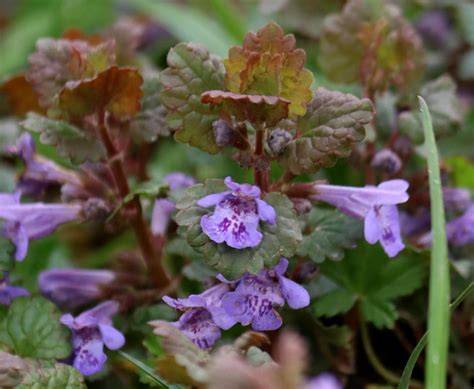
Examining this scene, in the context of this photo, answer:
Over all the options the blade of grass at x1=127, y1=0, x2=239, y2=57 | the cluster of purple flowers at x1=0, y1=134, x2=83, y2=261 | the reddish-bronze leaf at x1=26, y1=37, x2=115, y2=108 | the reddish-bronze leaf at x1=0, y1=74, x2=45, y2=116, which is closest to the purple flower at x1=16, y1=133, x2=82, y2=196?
the cluster of purple flowers at x1=0, y1=134, x2=83, y2=261

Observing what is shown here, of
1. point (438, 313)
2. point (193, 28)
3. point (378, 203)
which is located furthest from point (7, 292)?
point (193, 28)

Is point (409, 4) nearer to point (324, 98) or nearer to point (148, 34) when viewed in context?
point (148, 34)

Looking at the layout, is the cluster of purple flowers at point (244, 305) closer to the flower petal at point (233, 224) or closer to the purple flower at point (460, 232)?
the flower petal at point (233, 224)

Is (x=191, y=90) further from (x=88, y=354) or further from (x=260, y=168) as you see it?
(x=88, y=354)

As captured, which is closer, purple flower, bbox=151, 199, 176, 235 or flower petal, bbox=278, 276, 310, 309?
flower petal, bbox=278, 276, 310, 309

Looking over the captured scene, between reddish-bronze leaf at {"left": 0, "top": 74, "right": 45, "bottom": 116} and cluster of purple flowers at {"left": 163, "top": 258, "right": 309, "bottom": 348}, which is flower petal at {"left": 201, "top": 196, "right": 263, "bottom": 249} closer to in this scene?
cluster of purple flowers at {"left": 163, "top": 258, "right": 309, "bottom": 348}

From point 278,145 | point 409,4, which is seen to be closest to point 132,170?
point 278,145

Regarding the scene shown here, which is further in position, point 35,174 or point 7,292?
point 35,174
